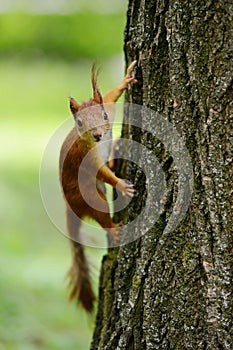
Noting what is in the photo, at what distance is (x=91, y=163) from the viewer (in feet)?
8.43

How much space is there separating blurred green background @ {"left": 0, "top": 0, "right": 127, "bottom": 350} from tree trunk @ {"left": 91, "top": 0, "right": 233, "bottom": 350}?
2.52ft

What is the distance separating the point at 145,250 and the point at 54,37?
35.8 ft

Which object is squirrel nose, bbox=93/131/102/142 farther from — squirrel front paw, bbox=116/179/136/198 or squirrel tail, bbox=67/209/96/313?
squirrel tail, bbox=67/209/96/313

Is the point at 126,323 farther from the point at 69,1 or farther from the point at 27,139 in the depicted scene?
the point at 69,1

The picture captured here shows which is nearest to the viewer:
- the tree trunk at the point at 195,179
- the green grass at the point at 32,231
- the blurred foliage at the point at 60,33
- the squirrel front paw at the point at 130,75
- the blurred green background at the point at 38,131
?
the tree trunk at the point at 195,179

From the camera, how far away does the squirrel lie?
8.00ft

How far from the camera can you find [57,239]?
18.0 ft

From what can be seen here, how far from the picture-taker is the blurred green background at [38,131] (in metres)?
3.86

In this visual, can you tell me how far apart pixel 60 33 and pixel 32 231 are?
7800 mm

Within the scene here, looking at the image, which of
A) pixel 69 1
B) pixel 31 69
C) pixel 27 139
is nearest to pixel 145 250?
pixel 27 139

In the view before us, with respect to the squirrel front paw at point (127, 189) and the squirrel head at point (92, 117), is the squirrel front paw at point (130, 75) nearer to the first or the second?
the squirrel head at point (92, 117)

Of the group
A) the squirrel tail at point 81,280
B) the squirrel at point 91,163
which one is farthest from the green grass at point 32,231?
the squirrel at point 91,163

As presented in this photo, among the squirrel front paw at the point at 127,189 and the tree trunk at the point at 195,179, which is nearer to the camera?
the tree trunk at the point at 195,179

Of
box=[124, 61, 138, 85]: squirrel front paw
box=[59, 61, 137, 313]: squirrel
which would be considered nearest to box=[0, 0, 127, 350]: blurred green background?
box=[59, 61, 137, 313]: squirrel
